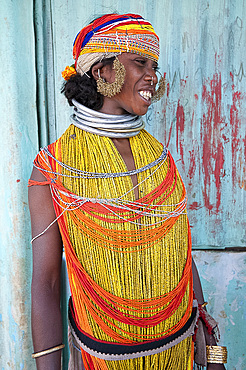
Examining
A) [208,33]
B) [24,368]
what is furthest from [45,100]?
[24,368]

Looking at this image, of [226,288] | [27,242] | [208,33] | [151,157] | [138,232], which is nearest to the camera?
[138,232]

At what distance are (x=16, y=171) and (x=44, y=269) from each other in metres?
0.70

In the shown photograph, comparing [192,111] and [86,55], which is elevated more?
[86,55]

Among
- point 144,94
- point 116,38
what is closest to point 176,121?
point 144,94

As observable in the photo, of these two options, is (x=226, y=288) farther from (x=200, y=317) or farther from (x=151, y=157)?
(x=151, y=157)

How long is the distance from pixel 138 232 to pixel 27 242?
81 cm

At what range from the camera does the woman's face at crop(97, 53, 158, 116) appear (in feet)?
4.48

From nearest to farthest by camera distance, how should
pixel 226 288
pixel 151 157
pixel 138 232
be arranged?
1. pixel 138 232
2. pixel 151 157
3. pixel 226 288

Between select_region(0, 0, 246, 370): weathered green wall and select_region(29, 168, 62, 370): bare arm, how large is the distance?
1.95 feet

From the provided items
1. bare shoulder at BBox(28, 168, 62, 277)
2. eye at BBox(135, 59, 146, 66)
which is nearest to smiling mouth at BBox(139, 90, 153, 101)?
eye at BBox(135, 59, 146, 66)

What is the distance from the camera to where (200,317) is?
154cm

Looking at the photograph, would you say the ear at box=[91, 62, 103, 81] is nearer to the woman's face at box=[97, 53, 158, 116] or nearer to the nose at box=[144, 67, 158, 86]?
the woman's face at box=[97, 53, 158, 116]

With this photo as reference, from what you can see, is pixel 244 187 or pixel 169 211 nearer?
pixel 169 211

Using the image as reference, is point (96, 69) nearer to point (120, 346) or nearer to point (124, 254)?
point (124, 254)
